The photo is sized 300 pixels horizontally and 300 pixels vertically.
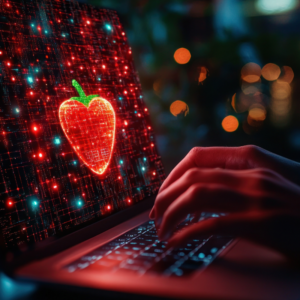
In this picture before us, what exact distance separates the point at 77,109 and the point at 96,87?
112 mm

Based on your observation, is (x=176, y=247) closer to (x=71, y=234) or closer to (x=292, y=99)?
(x=71, y=234)

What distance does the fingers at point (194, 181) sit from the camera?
479 mm

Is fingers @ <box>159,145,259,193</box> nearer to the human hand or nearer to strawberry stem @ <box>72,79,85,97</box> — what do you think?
the human hand

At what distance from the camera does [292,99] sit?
4.28 ft

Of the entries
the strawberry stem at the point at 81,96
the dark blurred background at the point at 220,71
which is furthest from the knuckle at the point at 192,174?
the dark blurred background at the point at 220,71

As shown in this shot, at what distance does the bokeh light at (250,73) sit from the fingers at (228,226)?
107 cm

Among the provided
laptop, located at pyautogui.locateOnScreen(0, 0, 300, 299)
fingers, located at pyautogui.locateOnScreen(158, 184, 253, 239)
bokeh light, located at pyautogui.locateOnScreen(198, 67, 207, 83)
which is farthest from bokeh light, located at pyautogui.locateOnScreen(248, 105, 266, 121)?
fingers, located at pyautogui.locateOnScreen(158, 184, 253, 239)

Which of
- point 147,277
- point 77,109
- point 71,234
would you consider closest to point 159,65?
point 77,109

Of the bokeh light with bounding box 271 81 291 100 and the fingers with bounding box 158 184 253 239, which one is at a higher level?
the bokeh light with bounding box 271 81 291 100

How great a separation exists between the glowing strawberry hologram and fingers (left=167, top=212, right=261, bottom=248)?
1.17 feet

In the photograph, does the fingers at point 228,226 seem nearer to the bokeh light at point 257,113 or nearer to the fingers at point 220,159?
the fingers at point 220,159

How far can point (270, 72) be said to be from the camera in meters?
1.33

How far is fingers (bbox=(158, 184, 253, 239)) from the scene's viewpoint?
45 centimetres

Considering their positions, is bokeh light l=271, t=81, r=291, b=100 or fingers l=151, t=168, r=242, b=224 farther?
bokeh light l=271, t=81, r=291, b=100
